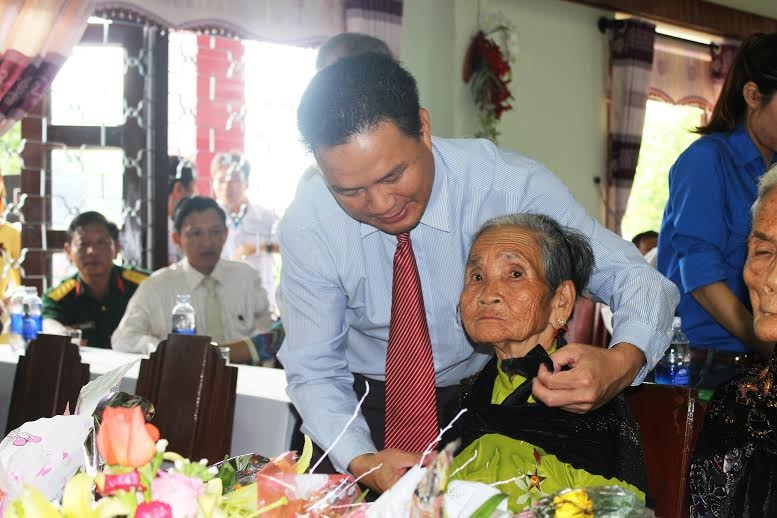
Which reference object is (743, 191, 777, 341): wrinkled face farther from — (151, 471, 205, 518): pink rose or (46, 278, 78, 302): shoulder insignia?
(46, 278, 78, 302): shoulder insignia

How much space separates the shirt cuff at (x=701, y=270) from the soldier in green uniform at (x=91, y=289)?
3.28 meters

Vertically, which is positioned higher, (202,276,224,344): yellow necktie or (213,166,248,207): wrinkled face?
(213,166,248,207): wrinkled face

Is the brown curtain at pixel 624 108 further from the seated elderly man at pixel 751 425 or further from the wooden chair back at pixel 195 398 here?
the seated elderly man at pixel 751 425

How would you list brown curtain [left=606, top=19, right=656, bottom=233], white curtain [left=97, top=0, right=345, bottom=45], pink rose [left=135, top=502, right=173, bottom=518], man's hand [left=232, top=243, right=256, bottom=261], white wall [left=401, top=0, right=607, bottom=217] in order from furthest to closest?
brown curtain [left=606, top=19, right=656, bottom=233] < white wall [left=401, top=0, right=607, bottom=217] < man's hand [left=232, top=243, right=256, bottom=261] < white curtain [left=97, top=0, right=345, bottom=45] < pink rose [left=135, top=502, right=173, bottom=518]

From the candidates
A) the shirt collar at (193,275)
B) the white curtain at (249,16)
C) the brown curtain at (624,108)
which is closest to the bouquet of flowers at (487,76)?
the white curtain at (249,16)

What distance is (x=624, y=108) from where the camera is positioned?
25.8 feet

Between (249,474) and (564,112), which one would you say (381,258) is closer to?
(249,474)

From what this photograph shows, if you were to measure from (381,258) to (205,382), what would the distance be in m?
0.65

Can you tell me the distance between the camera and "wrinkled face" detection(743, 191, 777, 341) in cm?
144

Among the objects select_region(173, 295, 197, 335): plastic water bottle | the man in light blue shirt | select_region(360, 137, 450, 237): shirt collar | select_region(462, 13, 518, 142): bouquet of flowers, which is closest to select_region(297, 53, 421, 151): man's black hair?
the man in light blue shirt

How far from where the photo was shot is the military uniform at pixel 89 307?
4.77m

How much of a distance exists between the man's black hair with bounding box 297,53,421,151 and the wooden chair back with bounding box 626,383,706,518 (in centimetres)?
61

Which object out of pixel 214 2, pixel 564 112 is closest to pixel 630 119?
pixel 564 112

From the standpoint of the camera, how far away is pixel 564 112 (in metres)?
7.56
